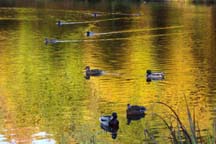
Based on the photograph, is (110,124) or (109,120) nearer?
(109,120)

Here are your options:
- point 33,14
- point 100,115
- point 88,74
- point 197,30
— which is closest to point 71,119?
point 100,115

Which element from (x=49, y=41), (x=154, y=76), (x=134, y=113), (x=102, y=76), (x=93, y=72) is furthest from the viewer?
(x=49, y=41)

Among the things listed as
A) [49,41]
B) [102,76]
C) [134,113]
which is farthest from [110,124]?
[49,41]

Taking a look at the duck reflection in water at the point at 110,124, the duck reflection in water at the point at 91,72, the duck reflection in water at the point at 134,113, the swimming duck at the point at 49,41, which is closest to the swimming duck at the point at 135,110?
the duck reflection in water at the point at 134,113

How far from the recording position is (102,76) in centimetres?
2814

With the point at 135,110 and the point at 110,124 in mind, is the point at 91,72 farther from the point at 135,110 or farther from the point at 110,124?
the point at 110,124

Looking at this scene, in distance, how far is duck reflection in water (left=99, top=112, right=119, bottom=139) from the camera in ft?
57.6

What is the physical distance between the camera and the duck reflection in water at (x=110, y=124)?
691 inches

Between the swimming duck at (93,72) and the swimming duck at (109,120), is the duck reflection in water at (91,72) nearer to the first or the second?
the swimming duck at (93,72)

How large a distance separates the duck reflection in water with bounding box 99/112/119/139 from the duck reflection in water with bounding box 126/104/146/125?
878 millimetres

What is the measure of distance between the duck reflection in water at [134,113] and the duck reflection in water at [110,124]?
0.88 metres

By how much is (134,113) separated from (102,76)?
31.1ft

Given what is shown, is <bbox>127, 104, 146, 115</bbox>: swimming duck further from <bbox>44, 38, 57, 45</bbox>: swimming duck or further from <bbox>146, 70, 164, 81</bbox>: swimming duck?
<bbox>44, 38, 57, 45</bbox>: swimming duck

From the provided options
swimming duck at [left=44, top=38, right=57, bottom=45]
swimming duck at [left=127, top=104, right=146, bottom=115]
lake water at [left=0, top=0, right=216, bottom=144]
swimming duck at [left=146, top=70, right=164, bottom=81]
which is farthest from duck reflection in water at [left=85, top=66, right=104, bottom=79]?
swimming duck at [left=44, top=38, right=57, bottom=45]
